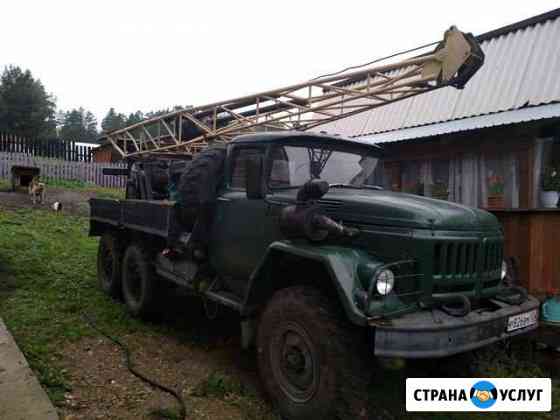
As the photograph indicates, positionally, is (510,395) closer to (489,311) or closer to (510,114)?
(489,311)

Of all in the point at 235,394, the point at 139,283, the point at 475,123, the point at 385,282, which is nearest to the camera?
the point at 385,282

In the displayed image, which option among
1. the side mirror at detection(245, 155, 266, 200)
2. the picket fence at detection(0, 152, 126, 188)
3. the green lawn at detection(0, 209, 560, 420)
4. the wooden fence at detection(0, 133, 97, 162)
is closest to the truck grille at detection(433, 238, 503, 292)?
the green lawn at detection(0, 209, 560, 420)

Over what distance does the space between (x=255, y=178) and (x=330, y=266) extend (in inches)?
49.7

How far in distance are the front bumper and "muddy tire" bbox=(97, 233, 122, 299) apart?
4.72 m

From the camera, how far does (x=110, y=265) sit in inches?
265

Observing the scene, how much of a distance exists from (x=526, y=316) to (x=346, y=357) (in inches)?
60.6

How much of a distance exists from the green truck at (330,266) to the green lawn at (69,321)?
74 cm

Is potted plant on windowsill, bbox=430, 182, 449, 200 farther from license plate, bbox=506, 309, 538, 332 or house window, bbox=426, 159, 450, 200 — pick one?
license plate, bbox=506, 309, 538, 332

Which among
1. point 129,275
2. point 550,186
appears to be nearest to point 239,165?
point 129,275

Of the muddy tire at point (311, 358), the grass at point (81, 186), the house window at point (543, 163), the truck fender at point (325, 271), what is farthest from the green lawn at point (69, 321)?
the grass at point (81, 186)

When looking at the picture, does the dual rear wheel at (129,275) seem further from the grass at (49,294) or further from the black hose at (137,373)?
the black hose at (137,373)

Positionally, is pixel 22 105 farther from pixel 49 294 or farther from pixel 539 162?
pixel 539 162

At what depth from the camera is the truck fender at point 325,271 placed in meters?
2.86

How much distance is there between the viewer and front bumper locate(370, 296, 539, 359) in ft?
8.93
